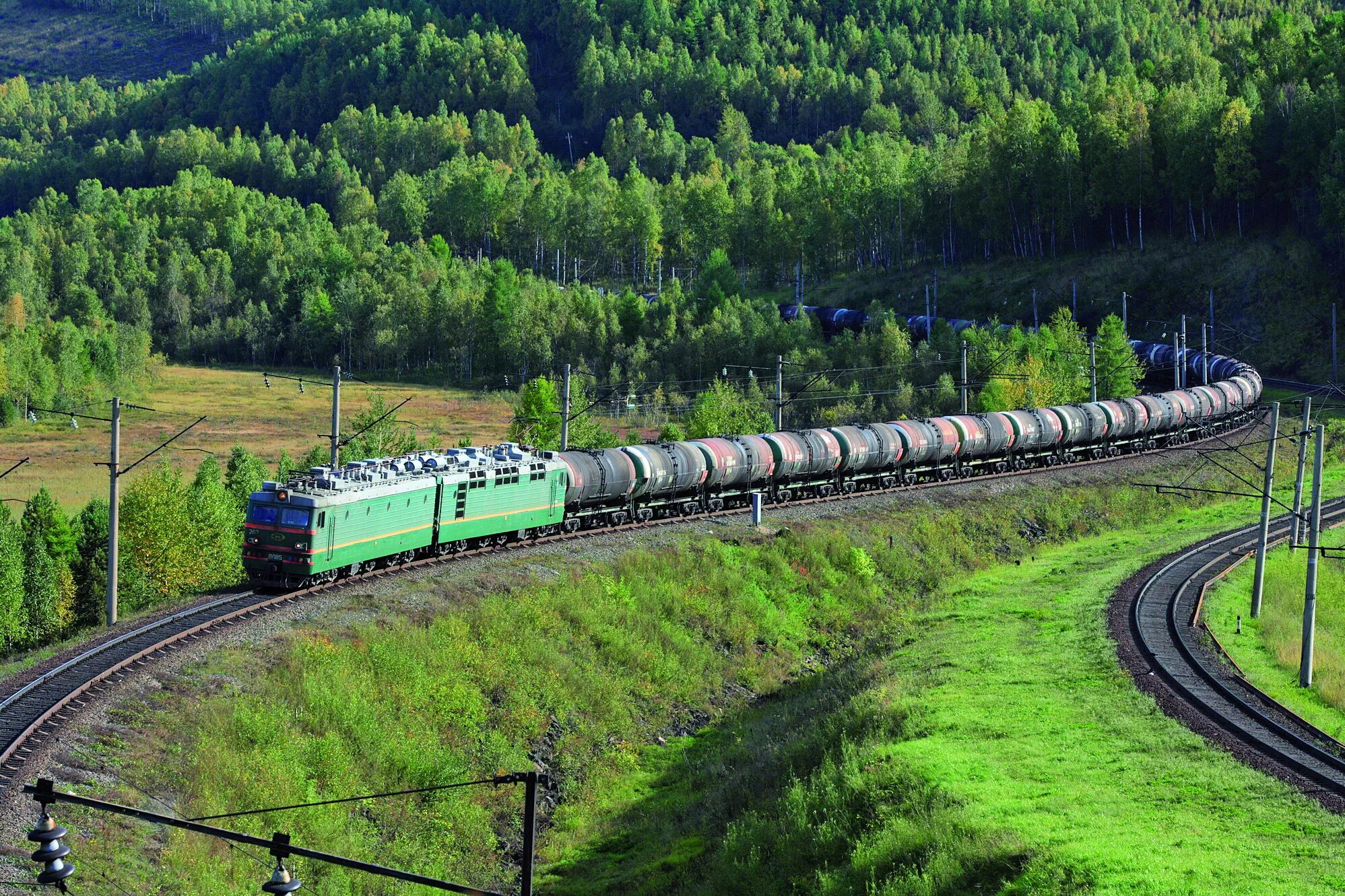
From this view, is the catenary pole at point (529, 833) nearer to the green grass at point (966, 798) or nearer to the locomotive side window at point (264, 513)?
the green grass at point (966, 798)

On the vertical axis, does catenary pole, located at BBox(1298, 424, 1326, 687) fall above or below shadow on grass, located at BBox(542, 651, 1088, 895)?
above

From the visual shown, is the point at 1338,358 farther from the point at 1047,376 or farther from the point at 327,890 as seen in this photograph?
the point at 327,890

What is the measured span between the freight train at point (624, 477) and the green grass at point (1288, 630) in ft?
61.3

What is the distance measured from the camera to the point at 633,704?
4378cm

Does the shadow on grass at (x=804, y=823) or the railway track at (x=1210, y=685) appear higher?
the railway track at (x=1210, y=685)

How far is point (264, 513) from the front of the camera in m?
41.9

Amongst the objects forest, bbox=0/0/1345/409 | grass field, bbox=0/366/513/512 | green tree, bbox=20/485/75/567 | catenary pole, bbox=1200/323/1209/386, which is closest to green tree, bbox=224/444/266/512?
green tree, bbox=20/485/75/567

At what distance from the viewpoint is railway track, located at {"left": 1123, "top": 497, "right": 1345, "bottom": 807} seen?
30641 mm

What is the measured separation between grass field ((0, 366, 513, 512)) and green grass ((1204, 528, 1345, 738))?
6108cm

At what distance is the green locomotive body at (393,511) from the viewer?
41.4 m

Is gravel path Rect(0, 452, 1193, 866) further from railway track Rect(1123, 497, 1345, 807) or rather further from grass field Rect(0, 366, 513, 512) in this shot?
grass field Rect(0, 366, 513, 512)

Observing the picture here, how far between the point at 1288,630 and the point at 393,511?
3264 centimetres

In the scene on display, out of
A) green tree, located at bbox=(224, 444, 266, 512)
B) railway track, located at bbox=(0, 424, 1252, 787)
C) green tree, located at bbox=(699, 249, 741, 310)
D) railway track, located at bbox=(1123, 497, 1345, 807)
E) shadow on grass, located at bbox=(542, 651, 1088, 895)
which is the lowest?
shadow on grass, located at bbox=(542, 651, 1088, 895)

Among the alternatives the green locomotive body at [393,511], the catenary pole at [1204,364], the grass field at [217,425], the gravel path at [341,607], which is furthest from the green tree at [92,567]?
the catenary pole at [1204,364]
